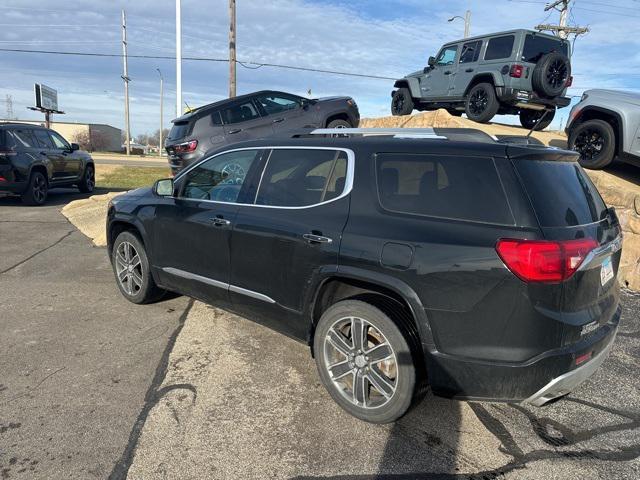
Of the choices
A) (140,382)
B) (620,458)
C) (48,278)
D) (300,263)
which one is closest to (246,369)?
(140,382)

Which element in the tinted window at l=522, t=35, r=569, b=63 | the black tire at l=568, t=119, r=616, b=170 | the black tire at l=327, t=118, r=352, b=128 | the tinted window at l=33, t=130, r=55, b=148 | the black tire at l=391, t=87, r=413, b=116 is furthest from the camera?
the black tire at l=391, t=87, r=413, b=116

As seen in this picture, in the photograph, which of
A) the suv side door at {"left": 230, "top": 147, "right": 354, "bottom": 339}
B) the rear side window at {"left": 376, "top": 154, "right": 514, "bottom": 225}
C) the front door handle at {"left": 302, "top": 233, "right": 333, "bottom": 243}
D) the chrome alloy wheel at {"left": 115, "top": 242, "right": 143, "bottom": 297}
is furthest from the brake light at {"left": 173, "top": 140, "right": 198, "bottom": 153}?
the rear side window at {"left": 376, "top": 154, "right": 514, "bottom": 225}

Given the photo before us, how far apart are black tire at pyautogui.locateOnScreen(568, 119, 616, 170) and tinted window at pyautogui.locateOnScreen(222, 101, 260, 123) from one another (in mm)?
5716

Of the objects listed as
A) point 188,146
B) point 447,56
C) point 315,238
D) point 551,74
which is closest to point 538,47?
point 551,74

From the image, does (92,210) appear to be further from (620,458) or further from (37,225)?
(620,458)

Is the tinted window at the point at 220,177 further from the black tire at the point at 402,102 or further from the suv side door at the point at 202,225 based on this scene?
the black tire at the point at 402,102

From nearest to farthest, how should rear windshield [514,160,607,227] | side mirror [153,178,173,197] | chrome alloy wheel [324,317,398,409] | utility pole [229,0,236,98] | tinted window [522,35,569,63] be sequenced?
rear windshield [514,160,607,227] → chrome alloy wheel [324,317,398,409] → side mirror [153,178,173,197] → tinted window [522,35,569,63] → utility pole [229,0,236,98]

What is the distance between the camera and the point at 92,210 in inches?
370

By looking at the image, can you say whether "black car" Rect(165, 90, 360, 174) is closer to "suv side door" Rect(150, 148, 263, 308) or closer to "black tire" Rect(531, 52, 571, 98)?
"black tire" Rect(531, 52, 571, 98)

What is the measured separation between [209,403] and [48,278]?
366 centimetres

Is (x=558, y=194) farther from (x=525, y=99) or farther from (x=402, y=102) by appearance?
(x=402, y=102)

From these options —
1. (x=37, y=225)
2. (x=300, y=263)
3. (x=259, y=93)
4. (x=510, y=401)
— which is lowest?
(x=37, y=225)

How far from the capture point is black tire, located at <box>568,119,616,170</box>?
23.0 feet

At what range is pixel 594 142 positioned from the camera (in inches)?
287
